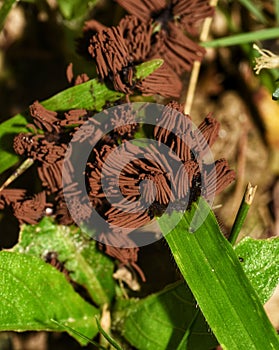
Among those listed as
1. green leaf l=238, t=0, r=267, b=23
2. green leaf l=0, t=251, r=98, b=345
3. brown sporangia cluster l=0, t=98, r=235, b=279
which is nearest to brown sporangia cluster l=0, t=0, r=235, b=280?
brown sporangia cluster l=0, t=98, r=235, b=279

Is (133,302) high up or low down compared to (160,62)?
down

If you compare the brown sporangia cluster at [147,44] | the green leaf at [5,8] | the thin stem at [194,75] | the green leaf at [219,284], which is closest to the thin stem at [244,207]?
the green leaf at [219,284]

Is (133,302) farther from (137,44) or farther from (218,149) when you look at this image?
(218,149)

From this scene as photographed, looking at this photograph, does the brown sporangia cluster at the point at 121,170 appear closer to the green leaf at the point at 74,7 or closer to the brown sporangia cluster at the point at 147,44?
the brown sporangia cluster at the point at 147,44

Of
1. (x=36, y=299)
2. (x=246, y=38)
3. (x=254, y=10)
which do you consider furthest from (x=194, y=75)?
(x=36, y=299)

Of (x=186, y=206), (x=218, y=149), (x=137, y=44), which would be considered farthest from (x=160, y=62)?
(x=218, y=149)

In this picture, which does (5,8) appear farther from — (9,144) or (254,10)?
(254,10)
